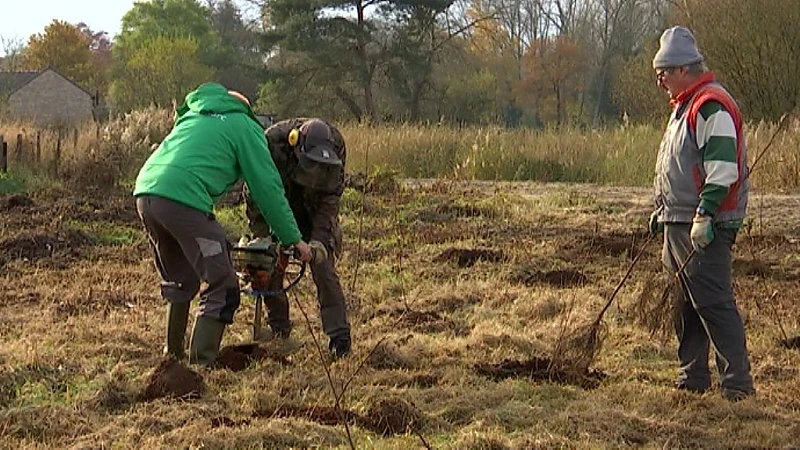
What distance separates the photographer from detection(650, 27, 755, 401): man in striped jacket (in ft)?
15.9

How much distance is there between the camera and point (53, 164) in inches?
637

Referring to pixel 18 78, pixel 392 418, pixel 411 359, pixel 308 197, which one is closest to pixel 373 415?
pixel 392 418

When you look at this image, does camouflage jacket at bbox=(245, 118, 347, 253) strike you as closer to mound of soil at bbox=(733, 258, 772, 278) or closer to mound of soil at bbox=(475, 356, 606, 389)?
mound of soil at bbox=(475, 356, 606, 389)

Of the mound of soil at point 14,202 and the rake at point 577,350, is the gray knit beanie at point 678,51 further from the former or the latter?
the mound of soil at point 14,202

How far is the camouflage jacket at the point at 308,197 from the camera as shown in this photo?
5.87m

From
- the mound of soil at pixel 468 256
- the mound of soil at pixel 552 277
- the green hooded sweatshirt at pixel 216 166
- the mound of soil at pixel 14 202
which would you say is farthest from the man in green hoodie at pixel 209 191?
the mound of soil at pixel 14 202

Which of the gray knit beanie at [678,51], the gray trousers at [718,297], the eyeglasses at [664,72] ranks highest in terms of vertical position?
the gray knit beanie at [678,51]

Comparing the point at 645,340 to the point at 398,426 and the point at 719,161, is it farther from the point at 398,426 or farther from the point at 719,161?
the point at 398,426

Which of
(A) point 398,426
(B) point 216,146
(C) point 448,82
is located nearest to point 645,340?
(A) point 398,426

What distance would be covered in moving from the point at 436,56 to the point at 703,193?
110 ft

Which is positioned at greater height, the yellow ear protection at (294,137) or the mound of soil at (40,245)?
the yellow ear protection at (294,137)

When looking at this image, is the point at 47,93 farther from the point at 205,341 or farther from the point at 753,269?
the point at 205,341

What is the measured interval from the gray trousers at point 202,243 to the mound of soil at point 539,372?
4.65 feet

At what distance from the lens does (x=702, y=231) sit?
4.78m
